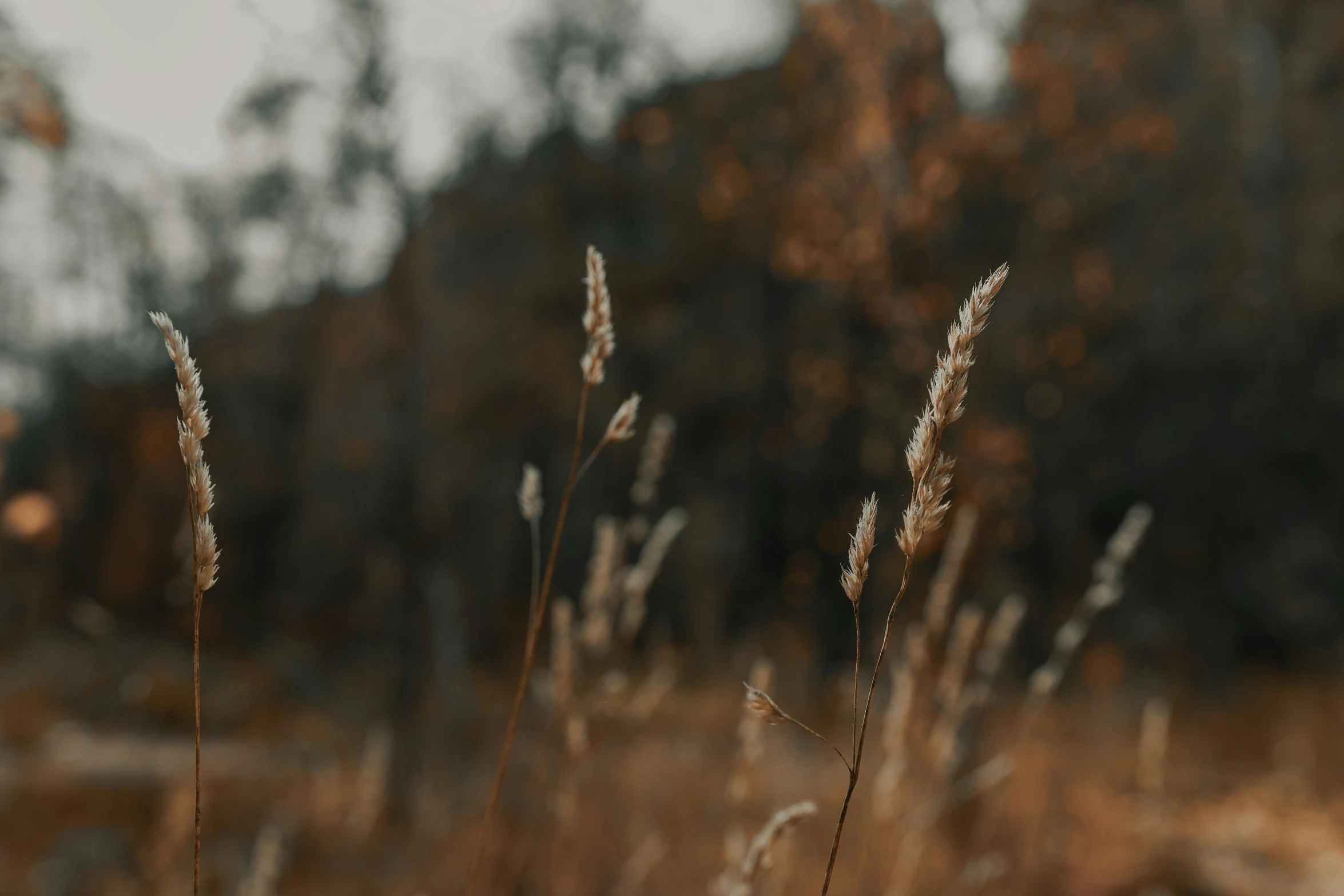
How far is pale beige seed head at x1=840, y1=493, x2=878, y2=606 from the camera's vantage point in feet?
2.06

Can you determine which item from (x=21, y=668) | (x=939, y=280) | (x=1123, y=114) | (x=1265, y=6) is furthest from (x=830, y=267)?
(x=21, y=668)

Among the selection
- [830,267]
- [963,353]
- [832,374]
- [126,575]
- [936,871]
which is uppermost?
[830,267]

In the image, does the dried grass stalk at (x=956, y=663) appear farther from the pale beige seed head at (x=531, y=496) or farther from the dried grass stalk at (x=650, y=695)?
the pale beige seed head at (x=531, y=496)

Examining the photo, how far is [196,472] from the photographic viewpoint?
617 mm

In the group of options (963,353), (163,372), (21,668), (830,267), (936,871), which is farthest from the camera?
(163,372)

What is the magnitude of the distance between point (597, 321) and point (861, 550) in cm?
34

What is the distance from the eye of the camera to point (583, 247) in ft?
32.4

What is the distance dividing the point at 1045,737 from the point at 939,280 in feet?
9.24

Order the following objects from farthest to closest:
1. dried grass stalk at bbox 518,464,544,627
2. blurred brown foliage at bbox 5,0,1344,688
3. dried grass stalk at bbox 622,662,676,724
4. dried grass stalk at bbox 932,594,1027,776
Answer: blurred brown foliage at bbox 5,0,1344,688 → dried grass stalk at bbox 622,662,676,724 → dried grass stalk at bbox 932,594,1027,776 → dried grass stalk at bbox 518,464,544,627

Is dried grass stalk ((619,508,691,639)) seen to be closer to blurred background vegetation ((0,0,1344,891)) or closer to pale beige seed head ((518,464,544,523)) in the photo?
pale beige seed head ((518,464,544,523))

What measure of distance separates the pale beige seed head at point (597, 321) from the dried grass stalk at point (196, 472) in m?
0.33

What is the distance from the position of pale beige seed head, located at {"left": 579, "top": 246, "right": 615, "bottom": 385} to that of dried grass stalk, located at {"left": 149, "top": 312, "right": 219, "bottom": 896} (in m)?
0.33

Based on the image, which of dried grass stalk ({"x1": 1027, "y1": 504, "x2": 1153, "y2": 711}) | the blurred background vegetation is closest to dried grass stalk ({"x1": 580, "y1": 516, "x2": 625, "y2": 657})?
dried grass stalk ({"x1": 1027, "y1": 504, "x2": 1153, "y2": 711})

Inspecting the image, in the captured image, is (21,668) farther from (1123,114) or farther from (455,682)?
(1123,114)
